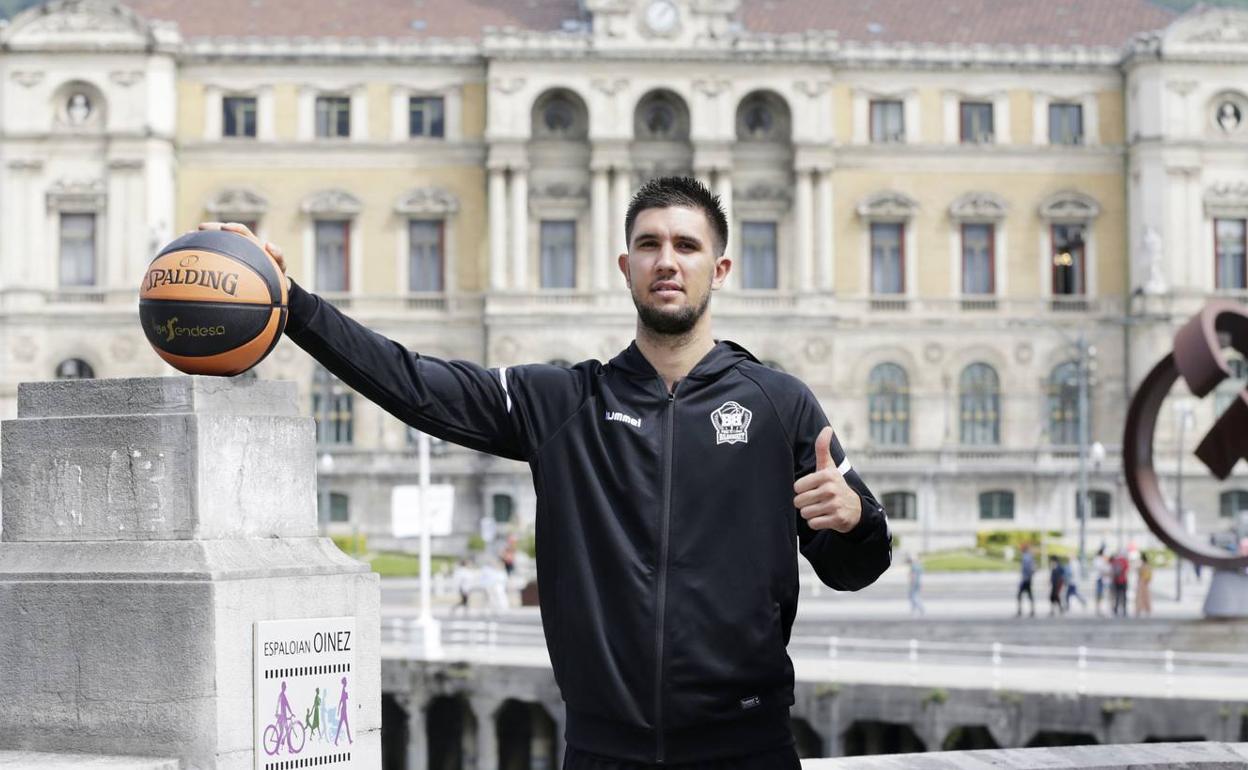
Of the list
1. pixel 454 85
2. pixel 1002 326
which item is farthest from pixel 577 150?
pixel 1002 326

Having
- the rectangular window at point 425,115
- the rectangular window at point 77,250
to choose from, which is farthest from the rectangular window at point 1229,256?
the rectangular window at point 77,250

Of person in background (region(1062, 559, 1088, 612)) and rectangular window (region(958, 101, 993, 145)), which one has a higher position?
rectangular window (region(958, 101, 993, 145))

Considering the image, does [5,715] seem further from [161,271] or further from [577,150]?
[577,150]

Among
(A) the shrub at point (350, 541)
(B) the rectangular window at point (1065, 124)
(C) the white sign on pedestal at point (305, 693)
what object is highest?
(B) the rectangular window at point (1065, 124)

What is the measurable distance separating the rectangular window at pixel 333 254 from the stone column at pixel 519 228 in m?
6.37

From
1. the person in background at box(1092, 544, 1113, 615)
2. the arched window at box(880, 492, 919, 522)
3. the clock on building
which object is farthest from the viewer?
the clock on building

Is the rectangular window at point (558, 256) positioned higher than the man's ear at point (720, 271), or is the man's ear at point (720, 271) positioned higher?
the rectangular window at point (558, 256)

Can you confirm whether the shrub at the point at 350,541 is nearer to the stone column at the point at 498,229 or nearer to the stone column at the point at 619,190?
the stone column at the point at 498,229

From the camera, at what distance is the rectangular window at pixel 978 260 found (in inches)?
2803

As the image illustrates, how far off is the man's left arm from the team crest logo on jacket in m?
0.21

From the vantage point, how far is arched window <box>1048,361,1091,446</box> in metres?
69.4

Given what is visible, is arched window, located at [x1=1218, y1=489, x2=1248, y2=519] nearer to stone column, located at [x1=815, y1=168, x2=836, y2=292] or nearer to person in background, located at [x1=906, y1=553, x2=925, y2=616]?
stone column, located at [x1=815, y1=168, x2=836, y2=292]

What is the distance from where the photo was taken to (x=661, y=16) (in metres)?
68.0

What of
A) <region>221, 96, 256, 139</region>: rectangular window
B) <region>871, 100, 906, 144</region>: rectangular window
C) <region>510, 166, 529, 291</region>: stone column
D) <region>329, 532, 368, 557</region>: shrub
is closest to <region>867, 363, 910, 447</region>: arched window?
<region>871, 100, 906, 144</region>: rectangular window
